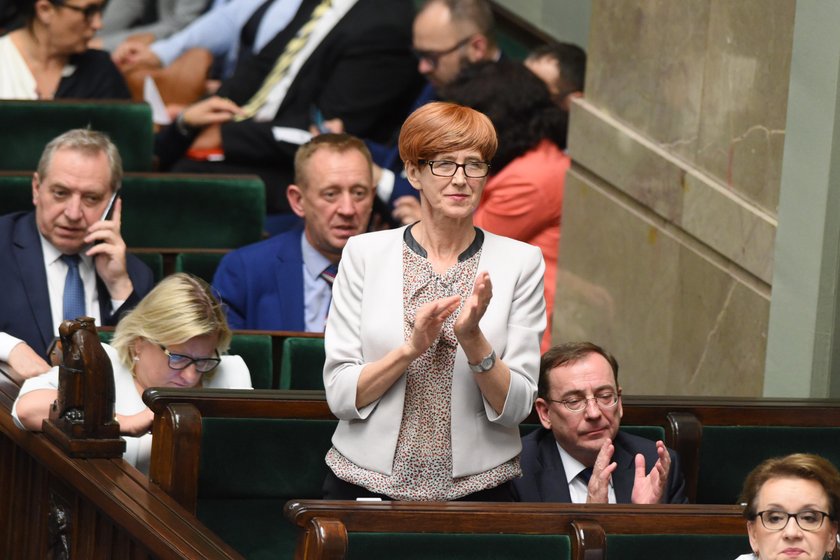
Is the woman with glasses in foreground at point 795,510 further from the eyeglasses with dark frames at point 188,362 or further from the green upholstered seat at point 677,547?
the eyeglasses with dark frames at point 188,362

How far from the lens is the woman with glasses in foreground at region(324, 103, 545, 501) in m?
2.48

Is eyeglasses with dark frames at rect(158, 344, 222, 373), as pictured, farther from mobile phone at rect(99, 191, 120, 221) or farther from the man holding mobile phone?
mobile phone at rect(99, 191, 120, 221)

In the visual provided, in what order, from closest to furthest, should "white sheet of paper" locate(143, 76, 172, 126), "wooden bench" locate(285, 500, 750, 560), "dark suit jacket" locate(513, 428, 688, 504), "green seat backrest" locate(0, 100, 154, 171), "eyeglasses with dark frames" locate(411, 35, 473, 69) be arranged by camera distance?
"wooden bench" locate(285, 500, 750, 560)
"dark suit jacket" locate(513, 428, 688, 504)
"green seat backrest" locate(0, 100, 154, 171)
"eyeglasses with dark frames" locate(411, 35, 473, 69)
"white sheet of paper" locate(143, 76, 172, 126)

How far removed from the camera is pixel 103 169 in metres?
3.89

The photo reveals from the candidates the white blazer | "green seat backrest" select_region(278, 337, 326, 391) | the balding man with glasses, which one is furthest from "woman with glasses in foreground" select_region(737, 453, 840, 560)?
"green seat backrest" select_region(278, 337, 326, 391)

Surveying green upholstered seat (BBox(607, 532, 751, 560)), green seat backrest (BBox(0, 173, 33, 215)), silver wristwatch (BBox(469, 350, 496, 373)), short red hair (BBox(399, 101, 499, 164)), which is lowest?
green upholstered seat (BBox(607, 532, 751, 560))

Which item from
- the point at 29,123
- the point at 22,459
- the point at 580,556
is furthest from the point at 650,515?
the point at 29,123

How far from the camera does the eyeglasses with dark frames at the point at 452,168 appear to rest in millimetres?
2475

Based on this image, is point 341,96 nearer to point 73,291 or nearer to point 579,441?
point 73,291

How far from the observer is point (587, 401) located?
2.95m

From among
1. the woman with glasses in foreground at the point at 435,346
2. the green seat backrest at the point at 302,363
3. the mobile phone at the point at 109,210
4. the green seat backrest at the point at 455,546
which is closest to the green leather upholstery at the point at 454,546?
the green seat backrest at the point at 455,546

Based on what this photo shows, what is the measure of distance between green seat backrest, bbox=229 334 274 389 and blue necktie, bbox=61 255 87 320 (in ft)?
1.35

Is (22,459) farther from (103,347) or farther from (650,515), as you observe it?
(650,515)

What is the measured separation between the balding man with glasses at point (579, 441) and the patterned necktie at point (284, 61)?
2899 mm
